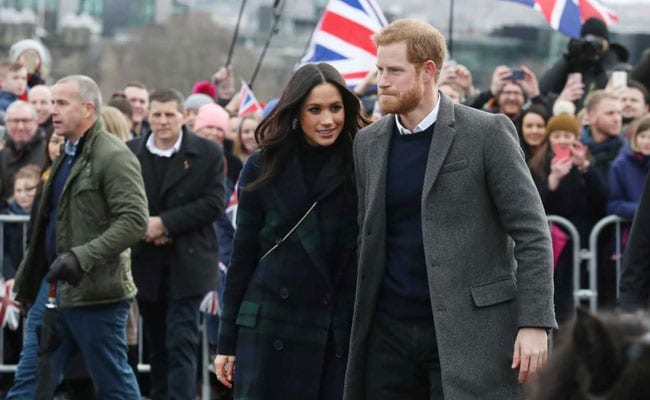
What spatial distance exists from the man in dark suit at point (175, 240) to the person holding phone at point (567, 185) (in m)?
2.18

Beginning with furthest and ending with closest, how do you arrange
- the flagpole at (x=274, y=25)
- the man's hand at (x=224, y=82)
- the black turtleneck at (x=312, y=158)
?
the man's hand at (x=224, y=82) → the flagpole at (x=274, y=25) → the black turtleneck at (x=312, y=158)

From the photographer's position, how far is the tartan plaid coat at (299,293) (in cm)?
603

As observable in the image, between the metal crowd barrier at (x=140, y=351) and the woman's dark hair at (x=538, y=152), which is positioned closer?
the woman's dark hair at (x=538, y=152)

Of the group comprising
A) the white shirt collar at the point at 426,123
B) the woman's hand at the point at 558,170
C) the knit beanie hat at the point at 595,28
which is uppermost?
the knit beanie hat at the point at 595,28

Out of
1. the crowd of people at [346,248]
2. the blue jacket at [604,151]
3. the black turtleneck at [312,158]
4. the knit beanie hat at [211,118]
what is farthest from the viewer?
the knit beanie hat at [211,118]

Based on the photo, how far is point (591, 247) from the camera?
33.5 ft

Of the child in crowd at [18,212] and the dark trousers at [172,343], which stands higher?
the child in crowd at [18,212]

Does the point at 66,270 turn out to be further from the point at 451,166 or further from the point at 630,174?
the point at 630,174

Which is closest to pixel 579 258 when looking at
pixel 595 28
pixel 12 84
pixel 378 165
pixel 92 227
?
pixel 595 28

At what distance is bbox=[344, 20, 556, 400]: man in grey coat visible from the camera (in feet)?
17.1

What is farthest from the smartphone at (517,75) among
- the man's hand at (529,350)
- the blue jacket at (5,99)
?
the man's hand at (529,350)

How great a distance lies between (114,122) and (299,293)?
3.95 meters

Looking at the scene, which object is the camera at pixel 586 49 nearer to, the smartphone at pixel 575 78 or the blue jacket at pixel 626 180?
the smartphone at pixel 575 78

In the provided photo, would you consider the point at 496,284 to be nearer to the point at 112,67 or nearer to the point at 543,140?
the point at 543,140
